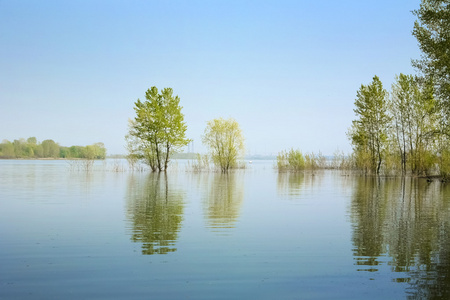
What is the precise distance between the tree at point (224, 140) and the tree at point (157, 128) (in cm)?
395

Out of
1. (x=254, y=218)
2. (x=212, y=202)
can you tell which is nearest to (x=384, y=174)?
(x=212, y=202)

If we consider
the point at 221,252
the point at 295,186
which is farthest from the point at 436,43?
the point at 221,252

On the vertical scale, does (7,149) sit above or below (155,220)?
above

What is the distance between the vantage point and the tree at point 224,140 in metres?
47.7

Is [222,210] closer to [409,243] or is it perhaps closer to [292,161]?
[409,243]

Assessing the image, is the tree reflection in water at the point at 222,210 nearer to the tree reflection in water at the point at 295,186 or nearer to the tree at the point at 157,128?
the tree reflection in water at the point at 295,186

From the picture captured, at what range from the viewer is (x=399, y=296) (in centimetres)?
518

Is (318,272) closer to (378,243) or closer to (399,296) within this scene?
(399,296)

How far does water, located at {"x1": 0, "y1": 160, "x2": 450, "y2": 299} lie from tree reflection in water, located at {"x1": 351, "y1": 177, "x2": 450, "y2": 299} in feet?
0.07

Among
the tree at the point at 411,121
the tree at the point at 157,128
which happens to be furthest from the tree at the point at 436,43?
the tree at the point at 157,128

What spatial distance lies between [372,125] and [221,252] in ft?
123

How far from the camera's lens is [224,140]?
47.9m

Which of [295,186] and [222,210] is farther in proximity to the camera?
[295,186]

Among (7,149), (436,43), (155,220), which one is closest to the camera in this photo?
(155,220)
